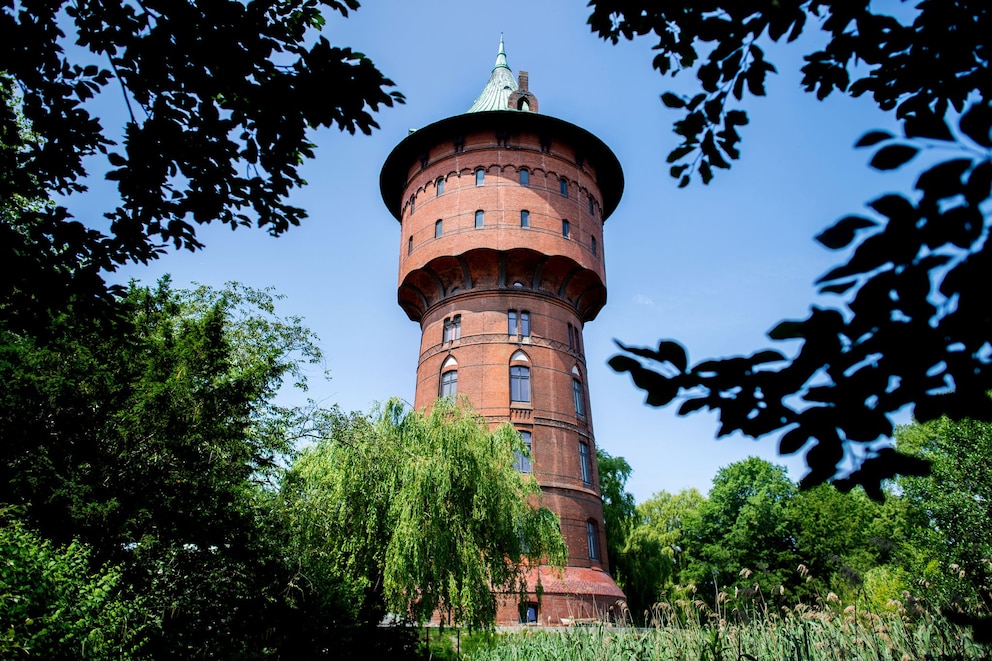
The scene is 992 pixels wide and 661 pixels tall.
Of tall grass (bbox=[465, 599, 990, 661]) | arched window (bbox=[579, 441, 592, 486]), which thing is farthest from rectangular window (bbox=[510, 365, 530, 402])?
tall grass (bbox=[465, 599, 990, 661])

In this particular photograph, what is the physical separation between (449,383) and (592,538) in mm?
7113

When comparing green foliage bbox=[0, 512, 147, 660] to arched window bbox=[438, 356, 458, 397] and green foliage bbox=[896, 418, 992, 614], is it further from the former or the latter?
green foliage bbox=[896, 418, 992, 614]

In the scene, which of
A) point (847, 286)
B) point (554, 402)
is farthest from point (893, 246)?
point (554, 402)

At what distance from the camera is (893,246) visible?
1290mm

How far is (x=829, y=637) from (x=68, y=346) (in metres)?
11.1

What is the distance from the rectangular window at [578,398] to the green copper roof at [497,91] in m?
11.1

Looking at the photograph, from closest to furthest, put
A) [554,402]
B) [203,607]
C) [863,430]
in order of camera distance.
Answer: [863,430], [203,607], [554,402]

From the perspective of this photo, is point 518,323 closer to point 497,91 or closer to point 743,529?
point 497,91

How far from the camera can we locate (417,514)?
1350 cm

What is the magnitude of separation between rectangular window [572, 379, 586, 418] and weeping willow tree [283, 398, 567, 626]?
294 inches

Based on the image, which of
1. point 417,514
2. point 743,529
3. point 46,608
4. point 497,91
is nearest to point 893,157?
point 46,608

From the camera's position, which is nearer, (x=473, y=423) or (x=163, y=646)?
(x=163, y=646)

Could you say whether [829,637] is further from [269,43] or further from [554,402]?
[554,402]

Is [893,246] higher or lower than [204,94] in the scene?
lower
